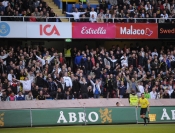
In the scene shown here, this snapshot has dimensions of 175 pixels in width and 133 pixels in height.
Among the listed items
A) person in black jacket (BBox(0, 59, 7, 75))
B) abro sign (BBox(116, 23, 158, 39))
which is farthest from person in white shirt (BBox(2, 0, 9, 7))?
abro sign (BBox(116, 23, 158, 39))

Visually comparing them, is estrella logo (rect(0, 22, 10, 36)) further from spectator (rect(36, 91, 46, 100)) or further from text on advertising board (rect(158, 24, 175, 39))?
text on advertising board (rect(158, 24, 175, 39))

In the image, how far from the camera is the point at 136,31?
39094 millimetres

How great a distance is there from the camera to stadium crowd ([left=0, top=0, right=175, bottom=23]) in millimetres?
36500

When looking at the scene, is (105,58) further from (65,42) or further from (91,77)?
(65,42)

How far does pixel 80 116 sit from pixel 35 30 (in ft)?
28.7

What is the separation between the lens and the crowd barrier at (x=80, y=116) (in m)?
29.4

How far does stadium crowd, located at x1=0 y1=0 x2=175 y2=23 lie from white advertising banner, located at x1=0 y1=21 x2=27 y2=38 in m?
0.33

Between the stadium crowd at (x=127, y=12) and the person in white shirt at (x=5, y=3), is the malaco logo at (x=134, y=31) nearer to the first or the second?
the stadium crowd at (x=127, y=12)

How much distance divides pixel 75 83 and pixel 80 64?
2.76 m

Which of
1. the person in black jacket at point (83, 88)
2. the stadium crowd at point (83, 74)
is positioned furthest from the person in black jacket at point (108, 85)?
the person in black jacket at point (83, 88)

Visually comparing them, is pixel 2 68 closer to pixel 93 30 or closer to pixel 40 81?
pixel 40 81

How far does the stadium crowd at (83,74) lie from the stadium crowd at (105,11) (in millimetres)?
2265

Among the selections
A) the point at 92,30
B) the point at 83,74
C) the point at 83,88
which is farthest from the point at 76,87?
the point at 92,30

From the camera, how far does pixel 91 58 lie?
35719 millimetres
